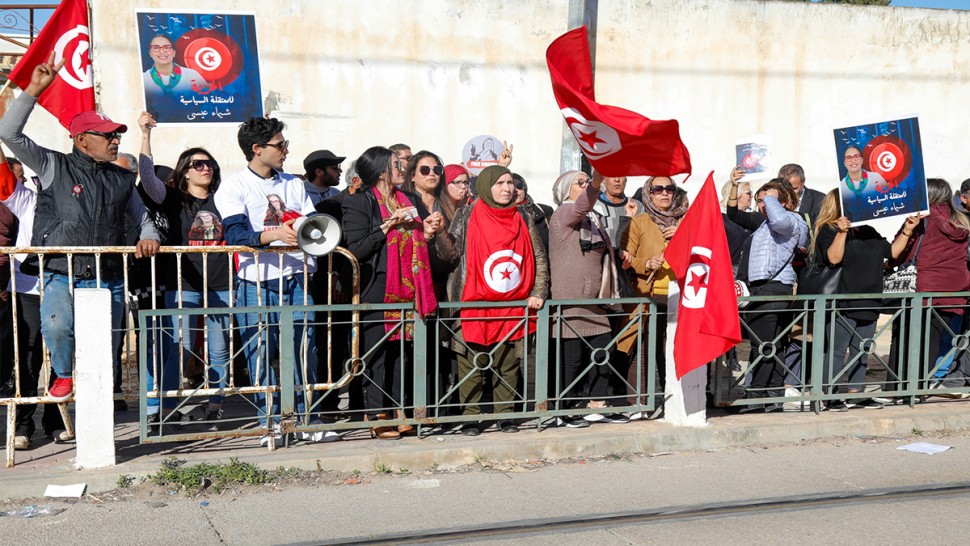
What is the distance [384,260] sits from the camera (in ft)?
22.7

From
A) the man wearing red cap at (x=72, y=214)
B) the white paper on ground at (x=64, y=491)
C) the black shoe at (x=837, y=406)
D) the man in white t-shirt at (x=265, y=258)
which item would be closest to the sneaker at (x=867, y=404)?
the black shoe at (x=837, y=406)

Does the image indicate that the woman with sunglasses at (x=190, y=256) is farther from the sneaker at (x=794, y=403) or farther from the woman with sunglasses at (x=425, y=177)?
the sneaker at (x=794, y=403)

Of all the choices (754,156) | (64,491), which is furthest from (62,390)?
(754,156)

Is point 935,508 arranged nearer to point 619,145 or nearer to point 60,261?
point 619,145

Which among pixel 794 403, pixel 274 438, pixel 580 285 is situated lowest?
pixel 794 403

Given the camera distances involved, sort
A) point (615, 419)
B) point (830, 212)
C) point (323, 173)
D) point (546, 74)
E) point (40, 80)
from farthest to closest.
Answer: point (546, 74) → point (323, 173) → point (830, 212) → point (615, 419) → point (40, 80)

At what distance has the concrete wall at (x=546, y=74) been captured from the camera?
13141mm

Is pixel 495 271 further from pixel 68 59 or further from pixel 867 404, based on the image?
pixel 867 404

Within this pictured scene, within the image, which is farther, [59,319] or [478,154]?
[478,154]

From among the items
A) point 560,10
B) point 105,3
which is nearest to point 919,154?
point 560,10

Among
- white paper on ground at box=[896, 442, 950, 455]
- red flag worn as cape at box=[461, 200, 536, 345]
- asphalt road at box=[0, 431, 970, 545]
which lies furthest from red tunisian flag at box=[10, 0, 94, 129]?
white paper on ground at box=[896, 442, 950, 455]

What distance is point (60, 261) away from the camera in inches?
246

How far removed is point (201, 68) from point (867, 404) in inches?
224

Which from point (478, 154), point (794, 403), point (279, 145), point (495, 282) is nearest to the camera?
point (279, 145)
